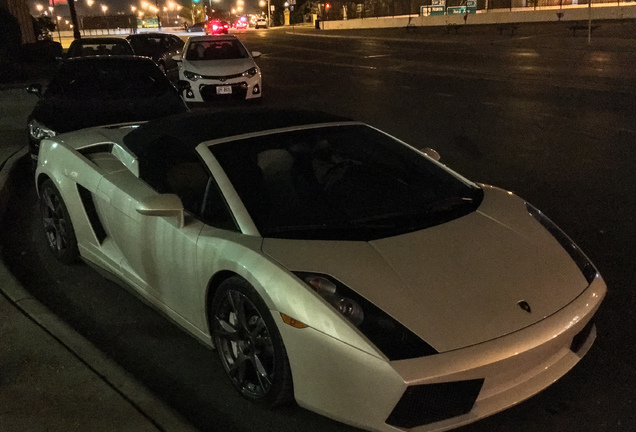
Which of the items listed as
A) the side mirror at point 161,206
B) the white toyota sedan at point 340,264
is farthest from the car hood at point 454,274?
the side mirror at point 161,206

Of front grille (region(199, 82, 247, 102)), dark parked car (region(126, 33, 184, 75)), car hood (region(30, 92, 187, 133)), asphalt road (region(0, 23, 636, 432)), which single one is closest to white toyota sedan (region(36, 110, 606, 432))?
asphalt road (region(0, 23, 636, 432))

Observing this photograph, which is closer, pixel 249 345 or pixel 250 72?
pixel 249 345

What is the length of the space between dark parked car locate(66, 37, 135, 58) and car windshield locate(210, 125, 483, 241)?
41.9ft

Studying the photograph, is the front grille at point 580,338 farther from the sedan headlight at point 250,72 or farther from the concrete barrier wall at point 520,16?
the concrete barrier wall at point 520,16

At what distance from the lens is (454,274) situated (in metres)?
3.03

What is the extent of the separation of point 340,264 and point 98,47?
47.7 feet

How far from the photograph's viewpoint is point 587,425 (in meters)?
3.03

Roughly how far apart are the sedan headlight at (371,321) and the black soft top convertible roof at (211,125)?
1.33 metres

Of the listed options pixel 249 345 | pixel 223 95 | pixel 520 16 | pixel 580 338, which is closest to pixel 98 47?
pixel 223 95

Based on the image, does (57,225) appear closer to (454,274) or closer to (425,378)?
(454,274)

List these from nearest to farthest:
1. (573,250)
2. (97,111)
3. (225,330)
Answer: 1. (225,330)
2. (573,250)
3. (97,111)

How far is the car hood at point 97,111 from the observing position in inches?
285

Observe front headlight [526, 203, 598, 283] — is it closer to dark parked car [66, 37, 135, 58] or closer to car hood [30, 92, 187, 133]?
car hood [30, 92, 187, 133]

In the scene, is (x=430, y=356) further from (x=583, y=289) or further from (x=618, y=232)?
(x=618, y=232)
